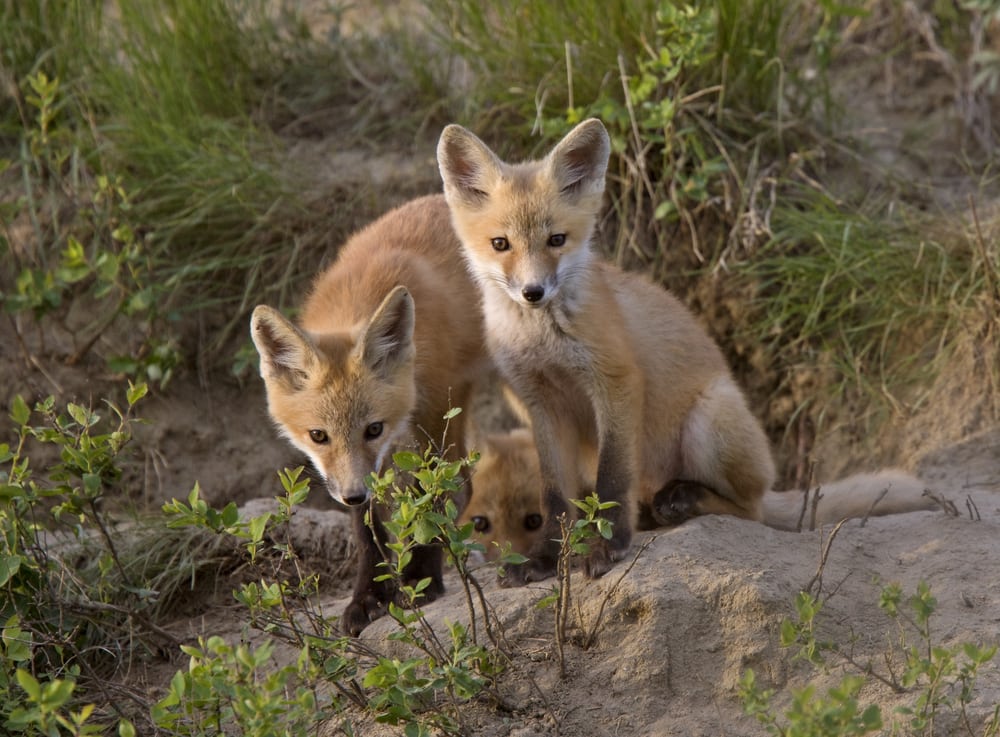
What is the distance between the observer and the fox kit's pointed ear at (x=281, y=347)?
3.38 metres

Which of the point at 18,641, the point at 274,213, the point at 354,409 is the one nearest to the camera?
the point at 18,641

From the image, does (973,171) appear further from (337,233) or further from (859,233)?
(337,233)

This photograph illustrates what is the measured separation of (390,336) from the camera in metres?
3.54

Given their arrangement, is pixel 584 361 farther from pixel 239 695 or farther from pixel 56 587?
pixel 56 587

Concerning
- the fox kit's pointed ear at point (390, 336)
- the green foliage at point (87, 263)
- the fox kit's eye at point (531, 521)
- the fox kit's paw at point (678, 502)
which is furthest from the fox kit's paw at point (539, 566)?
the green foliage at point (87, 263)

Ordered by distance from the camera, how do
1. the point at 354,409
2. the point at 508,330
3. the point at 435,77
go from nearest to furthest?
the point at 354,409 → the point at 508,330 → the point at 435,77

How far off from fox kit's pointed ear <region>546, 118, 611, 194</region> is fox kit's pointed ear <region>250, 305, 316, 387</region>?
39.8 inches

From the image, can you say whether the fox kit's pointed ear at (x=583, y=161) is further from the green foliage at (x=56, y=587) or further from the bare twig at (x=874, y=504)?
the green foliage at (x=56, y=587)

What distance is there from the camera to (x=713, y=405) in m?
3.97

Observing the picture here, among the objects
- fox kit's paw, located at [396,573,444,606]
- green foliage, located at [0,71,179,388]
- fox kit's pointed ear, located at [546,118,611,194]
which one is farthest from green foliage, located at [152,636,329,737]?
Answer: green foliage, located at [0,71,179,388]

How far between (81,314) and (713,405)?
10.3 feet

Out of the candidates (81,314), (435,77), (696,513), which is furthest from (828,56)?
(81,314)

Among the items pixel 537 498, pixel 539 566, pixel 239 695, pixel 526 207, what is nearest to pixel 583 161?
pixel 526 207

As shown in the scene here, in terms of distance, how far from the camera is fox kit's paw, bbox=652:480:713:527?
12.8 feet
